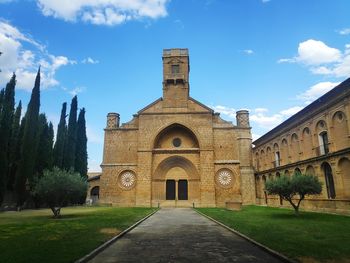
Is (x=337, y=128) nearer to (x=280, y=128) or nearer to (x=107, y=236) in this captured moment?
(x=280, y=128)

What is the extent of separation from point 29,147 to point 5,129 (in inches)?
109

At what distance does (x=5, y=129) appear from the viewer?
84.8ft

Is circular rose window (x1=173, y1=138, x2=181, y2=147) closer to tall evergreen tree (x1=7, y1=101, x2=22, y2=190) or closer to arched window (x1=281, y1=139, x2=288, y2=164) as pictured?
arched window (x1=281, y1=139, x2=288, y2=164)

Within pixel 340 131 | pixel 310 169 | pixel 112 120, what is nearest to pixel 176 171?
pixel 112 120

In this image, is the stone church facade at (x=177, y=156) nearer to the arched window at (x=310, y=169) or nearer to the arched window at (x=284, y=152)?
the arched window at (x=284, y=152)

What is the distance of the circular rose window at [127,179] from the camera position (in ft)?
112

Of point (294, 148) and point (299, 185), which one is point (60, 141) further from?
point (299, 185)

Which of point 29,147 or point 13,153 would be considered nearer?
point 29,147

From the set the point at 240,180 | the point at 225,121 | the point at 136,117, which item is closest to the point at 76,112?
the point at 136,117

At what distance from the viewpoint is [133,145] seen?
3528cm

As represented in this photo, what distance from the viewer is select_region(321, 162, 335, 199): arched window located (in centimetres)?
2112

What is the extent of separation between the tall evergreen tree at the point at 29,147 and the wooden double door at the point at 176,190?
15.6 meters

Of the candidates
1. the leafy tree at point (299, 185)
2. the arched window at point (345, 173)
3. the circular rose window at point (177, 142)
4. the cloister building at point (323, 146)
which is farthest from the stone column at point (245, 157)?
the leafy tree at point (299, 185)

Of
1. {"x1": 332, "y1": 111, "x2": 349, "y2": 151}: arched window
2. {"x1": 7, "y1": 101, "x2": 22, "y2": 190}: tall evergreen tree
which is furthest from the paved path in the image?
{"x1": 7, "y1": 101, "x2": 22, "y2": 190}: tall evergreen tree
